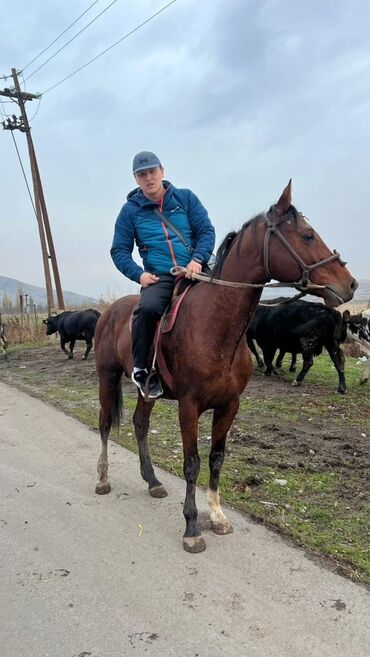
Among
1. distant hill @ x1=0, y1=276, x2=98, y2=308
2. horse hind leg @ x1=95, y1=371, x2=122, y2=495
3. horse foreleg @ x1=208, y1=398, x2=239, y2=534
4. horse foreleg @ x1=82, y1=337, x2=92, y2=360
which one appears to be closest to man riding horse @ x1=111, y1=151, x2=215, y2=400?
horse foreleg @ x1=208, y1=398, x2=239, y2=534

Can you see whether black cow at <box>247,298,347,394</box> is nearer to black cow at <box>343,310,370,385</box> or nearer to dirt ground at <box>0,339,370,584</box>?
black cow at <box>343,310,370,385</box>

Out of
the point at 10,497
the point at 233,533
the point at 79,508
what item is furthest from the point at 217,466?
the point at 10,497

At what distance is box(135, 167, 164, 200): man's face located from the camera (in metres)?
3.98

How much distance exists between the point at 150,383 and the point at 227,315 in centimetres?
99

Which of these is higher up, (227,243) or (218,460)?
(227,243)

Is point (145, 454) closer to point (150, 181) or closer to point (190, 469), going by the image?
point (190, 469)

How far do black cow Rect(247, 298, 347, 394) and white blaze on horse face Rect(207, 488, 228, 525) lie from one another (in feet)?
17.7

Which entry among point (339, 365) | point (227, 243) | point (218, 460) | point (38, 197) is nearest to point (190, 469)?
point (218, 460)

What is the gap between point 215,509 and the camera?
3953 mm

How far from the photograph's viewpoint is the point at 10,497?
Result: 4.55 m

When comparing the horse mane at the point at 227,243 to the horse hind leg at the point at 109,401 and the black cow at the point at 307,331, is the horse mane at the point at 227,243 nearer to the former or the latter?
the horse hind leg at the point at 109,401

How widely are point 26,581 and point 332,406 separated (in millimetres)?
5884

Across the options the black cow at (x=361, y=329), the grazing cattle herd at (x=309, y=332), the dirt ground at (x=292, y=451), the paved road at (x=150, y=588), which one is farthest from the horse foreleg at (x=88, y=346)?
the paved road at (x=150, y=588)

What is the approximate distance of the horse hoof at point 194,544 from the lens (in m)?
3.61
